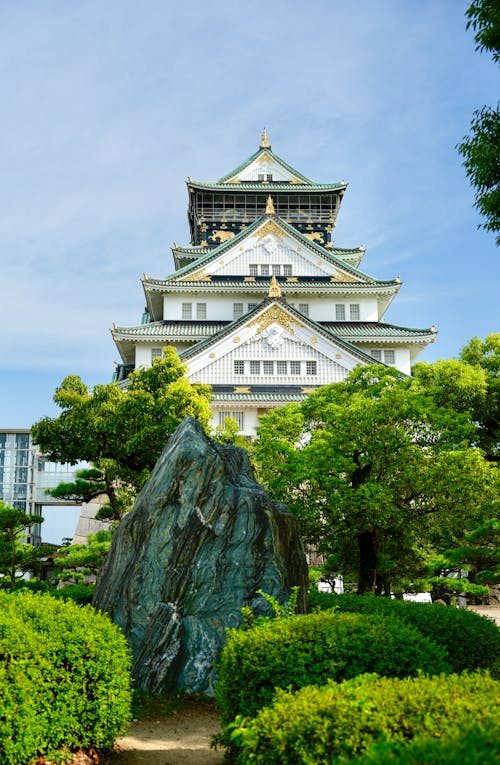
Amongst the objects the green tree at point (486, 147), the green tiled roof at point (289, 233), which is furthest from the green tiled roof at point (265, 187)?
the green tree at point (486, 147)

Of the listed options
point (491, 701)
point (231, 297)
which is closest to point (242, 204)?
point (231, 297)

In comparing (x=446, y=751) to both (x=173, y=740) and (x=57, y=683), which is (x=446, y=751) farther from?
(x=173, y=740)

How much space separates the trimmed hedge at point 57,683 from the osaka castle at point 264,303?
25595 millimetres

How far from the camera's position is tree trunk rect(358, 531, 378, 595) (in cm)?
1806

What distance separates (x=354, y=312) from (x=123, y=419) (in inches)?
991

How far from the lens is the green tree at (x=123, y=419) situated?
1816 cm

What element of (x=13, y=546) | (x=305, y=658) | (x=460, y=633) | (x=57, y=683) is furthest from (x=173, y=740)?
(x=13, y=546)

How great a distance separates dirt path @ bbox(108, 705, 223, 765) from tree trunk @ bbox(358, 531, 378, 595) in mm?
9598

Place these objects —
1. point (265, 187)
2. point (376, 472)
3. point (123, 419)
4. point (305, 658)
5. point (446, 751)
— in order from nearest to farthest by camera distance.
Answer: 1. point (446, 751)
2. point (305, 658)
3. point (376, 472)
4. point (123, 419)
5. point (265, 187)

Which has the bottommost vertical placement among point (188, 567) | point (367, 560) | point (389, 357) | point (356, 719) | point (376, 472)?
point (367, 560)

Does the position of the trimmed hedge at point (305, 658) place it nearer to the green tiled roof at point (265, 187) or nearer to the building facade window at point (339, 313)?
the building facade window at point (339, 313)

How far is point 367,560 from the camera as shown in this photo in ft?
59.8

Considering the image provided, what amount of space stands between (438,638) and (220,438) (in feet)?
34.6

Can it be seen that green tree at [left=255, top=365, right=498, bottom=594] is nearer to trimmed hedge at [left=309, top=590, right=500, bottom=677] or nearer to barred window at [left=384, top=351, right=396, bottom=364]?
trimmed hedge at [left=309, top=590, right=500, bottom=677]
